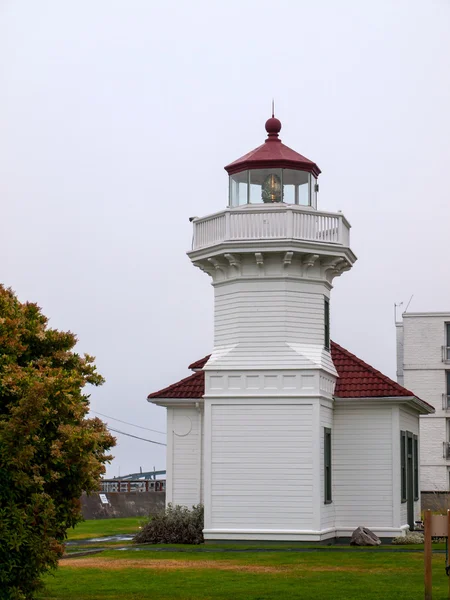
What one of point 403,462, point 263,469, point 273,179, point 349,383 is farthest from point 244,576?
point 273,179

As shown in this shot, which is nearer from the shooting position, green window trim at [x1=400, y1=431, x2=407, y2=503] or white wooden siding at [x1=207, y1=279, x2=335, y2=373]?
white wooden siding at [x1=207, y1=279, x2=335, y2=373]

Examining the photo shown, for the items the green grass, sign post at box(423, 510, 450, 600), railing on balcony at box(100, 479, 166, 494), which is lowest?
the green grass

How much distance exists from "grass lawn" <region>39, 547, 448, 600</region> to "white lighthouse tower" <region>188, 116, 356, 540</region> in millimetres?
2237

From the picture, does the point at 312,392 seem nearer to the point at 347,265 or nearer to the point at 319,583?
the point at 347,265

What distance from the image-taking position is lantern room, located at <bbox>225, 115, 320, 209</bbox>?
28.6 metres

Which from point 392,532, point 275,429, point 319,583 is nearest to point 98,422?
point 319,583

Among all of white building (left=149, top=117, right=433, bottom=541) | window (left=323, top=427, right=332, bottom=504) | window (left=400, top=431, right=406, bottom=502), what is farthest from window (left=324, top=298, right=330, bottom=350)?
window (left=400, top=431, right=406, bottom=502)

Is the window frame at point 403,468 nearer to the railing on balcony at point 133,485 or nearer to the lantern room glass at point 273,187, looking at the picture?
the lantern room glass at point 273,187

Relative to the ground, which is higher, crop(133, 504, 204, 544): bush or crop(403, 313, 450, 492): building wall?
crop(403, 313, 450, 492): building wall

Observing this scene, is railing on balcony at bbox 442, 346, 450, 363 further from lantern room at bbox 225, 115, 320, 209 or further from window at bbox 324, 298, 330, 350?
lantern room at bbox 225, 115, 320, 209

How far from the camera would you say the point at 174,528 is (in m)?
28.1

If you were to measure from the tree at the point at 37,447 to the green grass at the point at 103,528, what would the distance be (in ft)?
48.9

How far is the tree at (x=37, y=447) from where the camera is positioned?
1500 centimetres

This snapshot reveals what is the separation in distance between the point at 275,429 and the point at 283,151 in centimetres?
720
